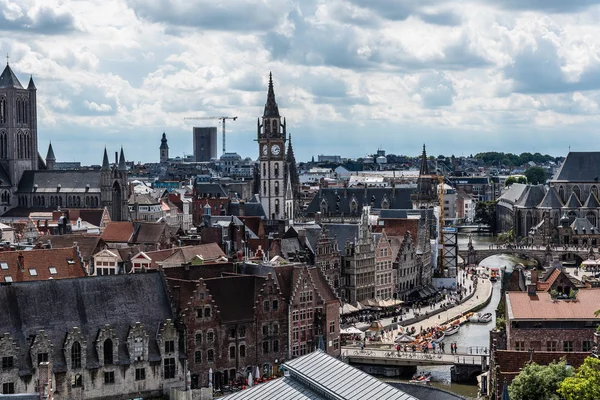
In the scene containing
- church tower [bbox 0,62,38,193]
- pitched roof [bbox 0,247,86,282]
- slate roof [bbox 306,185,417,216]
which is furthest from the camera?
church tower [bbox 0,62,38,193]

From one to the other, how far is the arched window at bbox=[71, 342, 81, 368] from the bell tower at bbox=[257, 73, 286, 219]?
302 feet

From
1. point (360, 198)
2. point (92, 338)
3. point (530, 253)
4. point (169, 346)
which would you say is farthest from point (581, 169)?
point (92, 338)

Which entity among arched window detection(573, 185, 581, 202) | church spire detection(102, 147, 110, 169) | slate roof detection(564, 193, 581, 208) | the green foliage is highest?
church spire detection(102, 147, 110, 169)

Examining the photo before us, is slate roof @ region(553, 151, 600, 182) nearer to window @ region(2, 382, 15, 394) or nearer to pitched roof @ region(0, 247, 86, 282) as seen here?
pitched roof @ region(0, 247, 86, 282)

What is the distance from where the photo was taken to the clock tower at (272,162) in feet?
513

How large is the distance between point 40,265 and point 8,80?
108 meters

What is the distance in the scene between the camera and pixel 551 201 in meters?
192

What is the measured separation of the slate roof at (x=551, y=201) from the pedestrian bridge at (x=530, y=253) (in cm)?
2438

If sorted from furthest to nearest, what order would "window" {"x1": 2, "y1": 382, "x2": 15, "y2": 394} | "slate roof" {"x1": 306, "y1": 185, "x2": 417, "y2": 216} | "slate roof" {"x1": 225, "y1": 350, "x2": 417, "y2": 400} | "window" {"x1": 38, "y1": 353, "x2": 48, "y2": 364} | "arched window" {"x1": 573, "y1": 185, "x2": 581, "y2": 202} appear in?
1. "arched window" {"x1": 573, "y1": 185, "x2": 581, "y2": 202}
2. "slate roof" {"x1": 306, "y1": 185, "x2": 417, "y2": 216}
3. "window" {"x1": 38, "y1": 353, "x2": 48, "y2": 364}
4. "window" {"x1": 2, "y1": 382, "x2": 15, "y2": 394}
5. "slate roof" {"x1": 225, "y1": 350, "x2": 417, "y2": 400}

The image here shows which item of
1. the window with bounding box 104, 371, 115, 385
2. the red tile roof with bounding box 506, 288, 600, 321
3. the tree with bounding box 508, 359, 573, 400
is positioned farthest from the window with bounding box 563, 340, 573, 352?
the window with bounding box 104, 371, 115, 385

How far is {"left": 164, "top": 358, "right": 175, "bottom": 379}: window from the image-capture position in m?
69.9

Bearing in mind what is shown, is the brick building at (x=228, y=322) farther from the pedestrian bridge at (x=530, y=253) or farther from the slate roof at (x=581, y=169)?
the slate roof at (x=581, y=169)

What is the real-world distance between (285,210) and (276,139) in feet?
35.3

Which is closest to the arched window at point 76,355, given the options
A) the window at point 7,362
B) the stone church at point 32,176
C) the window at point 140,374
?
the window at point 7,362
